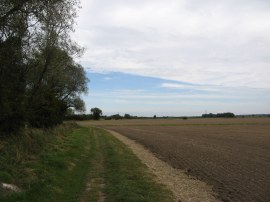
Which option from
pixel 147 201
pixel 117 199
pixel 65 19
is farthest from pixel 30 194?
pixel 65 19

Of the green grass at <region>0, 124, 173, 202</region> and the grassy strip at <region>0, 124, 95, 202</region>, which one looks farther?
the green grass at <region>0, 124, 173, 202</region>

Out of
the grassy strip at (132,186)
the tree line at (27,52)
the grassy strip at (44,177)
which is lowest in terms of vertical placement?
the grassy strip at (132,186)

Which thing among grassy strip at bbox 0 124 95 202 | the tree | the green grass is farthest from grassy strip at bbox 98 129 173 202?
the tree

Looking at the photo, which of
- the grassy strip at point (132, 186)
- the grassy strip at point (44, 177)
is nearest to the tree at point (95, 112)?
the grassy strip at point (44, 177)

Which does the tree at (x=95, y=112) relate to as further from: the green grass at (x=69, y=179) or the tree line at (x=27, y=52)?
the green grass at (x=69, y=179)

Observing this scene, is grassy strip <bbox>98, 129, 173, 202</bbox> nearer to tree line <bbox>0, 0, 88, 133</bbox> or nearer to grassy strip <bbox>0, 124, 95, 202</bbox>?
grassy strip <bbox>0, 124, 95, 202</bbox>

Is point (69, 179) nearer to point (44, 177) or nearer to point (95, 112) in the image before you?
point (44, 177)

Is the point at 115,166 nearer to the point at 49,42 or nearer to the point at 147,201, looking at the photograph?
the point at 147,201

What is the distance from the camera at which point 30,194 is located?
35.2 feet

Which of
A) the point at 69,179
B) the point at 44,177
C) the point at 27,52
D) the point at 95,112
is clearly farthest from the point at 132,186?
the point at 95,112

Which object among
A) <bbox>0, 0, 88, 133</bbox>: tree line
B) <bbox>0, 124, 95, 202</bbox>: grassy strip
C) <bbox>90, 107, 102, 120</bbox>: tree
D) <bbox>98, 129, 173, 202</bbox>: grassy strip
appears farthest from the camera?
<bbox>90, 107, 102, 120</bbox>: tree

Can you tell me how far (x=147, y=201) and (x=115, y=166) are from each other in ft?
27.1

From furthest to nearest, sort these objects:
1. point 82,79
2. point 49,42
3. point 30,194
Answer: point 82,79, point 49,42, point 30,194

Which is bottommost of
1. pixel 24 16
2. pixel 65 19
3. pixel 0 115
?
pixel 0 115
